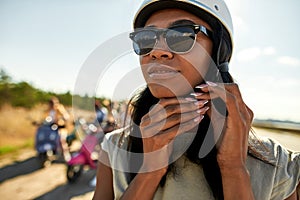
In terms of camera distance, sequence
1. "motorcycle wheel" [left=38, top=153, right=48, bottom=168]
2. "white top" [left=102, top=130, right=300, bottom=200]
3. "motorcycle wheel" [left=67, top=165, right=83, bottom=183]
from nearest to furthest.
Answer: "white top" [left=102, top=130, right=300, bottom=200] → "motorcycle wheel" [left=67, top=165, right=83, bottom=183] → "motorcycle wheel" [left=38, top=153, right=48, bottom=168]

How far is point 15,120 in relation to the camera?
1752 centimetres

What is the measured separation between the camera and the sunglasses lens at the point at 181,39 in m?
1.38

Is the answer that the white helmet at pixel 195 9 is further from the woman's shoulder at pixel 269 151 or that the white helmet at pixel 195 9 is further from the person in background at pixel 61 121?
the person in background at pixel 61 121

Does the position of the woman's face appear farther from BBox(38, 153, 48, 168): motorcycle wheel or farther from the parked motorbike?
BBox(38, 153, 48, 168): motorcycle wheel

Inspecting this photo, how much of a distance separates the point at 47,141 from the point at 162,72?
281 inches

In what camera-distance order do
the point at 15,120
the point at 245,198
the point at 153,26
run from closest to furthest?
→ the point at 245,198 → the point at 153,26 → the point at 15,120

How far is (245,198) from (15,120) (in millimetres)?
18570

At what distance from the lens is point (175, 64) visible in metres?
1.36

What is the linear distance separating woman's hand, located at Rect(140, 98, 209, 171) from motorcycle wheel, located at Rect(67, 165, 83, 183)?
593 cm

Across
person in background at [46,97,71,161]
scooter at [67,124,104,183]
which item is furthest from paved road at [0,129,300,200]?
person in background at [46,97,71,161]

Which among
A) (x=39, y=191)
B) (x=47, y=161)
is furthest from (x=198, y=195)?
(x=47, y=161)

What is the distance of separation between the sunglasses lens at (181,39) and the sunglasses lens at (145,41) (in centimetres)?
10

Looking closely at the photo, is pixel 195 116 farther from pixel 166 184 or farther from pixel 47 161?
pixel 47 161

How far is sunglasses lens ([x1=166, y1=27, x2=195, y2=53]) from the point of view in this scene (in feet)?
4.52
